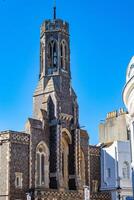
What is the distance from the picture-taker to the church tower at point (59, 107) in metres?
44.0

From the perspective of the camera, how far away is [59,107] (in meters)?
45.5

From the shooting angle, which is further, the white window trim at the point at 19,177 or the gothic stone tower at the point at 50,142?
the gothic stone tower at the point at 50,142

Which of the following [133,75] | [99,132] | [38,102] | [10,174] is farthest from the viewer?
[99,132]

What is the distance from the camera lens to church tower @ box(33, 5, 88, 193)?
4403 cm

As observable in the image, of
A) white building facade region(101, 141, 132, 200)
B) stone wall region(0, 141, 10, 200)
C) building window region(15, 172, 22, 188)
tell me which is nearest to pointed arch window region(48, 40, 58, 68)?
white building facade region(101, 141, 132, 200)

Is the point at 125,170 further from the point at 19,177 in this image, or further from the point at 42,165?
the point at 19,177

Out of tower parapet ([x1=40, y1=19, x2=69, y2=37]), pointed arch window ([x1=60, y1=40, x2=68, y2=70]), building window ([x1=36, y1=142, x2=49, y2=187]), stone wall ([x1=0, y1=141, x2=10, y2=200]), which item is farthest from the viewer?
tower parapet ([x1=40, y1=19, x2=69, y2=37])

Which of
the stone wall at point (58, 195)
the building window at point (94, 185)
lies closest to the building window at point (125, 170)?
the building window at point (94, 185)

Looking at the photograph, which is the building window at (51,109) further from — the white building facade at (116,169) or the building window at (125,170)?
the building window at (125,170)

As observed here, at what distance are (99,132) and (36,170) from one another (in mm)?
16106

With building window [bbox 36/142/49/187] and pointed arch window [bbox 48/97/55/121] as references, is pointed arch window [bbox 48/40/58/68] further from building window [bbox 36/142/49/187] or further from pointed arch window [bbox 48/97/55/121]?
building window [bbox 36/142/49/187]

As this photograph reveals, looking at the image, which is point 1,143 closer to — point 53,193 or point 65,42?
point 53,193

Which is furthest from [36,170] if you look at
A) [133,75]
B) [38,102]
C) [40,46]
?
[133,75]

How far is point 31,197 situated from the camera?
40531mm
